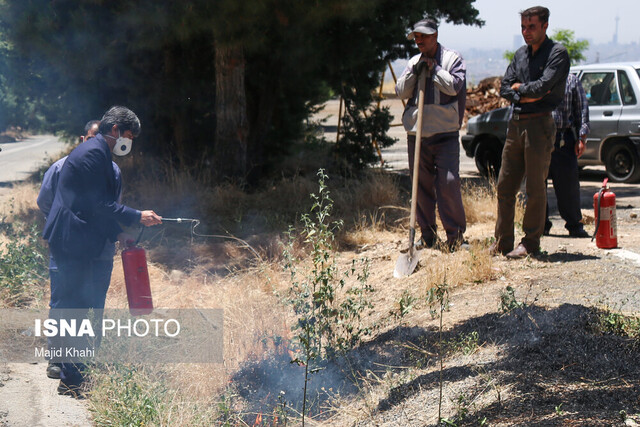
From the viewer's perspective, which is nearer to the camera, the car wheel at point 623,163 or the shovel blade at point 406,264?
the shovel blade at point 406,264

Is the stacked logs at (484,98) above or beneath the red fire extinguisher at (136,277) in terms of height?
above

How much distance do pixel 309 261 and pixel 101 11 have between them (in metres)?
4.36

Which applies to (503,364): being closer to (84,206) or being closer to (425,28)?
(84,206)

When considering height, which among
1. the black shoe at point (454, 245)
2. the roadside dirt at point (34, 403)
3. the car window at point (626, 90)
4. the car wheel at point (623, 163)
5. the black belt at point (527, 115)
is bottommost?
the roadside dirt at point (34, 403)

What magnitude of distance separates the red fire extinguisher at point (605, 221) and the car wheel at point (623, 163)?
5.15 m

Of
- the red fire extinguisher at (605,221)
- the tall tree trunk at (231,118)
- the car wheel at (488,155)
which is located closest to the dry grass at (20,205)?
the tall tree trunk at (231,118)

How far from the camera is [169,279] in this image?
7230 mm

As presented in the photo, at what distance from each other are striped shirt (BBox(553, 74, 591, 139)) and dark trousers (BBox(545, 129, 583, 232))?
4.2 inches

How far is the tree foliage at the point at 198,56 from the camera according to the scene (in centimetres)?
825

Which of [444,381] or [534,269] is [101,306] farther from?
[534,269]

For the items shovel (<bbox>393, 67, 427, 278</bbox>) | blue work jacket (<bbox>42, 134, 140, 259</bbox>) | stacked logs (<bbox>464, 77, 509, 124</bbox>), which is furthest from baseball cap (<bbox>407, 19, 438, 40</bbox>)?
stacked logs (<bbox>464, 77, 509, 124</bbox>)

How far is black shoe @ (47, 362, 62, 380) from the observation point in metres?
5.09

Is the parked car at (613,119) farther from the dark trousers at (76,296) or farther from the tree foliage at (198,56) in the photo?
the dark trousers at (76,296)

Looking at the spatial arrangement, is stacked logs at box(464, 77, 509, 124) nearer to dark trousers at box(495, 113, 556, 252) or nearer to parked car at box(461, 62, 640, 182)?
parked car at box(461, 62, 640, 182)
